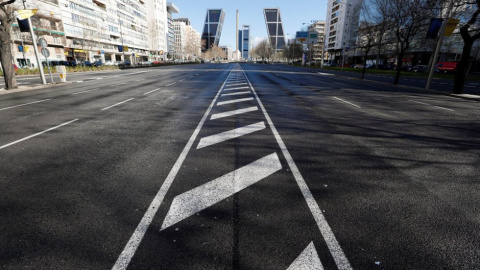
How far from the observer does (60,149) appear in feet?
16.5

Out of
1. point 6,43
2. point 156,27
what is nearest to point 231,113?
point 6,43

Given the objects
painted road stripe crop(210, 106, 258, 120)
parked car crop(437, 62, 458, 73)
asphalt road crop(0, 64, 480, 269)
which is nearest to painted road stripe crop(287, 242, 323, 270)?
asphalt road crop(0, 64, 480, 269)

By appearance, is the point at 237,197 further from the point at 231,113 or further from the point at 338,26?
the point at 338,26

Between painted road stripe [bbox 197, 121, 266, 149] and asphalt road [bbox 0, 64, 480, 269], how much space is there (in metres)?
0.05

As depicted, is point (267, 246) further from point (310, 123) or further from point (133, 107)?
point (133, 107)

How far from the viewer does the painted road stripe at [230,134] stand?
212 inches

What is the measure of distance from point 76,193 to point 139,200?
0.97 m

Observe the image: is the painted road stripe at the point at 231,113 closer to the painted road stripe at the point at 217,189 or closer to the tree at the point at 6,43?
the painted road stripe at the point at 217,189

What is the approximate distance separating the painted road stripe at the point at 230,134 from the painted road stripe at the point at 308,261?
3271mm

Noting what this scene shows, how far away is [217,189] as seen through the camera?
3.46 metres

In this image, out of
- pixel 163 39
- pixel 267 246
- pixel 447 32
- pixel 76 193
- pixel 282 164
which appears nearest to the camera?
pixel 267 246

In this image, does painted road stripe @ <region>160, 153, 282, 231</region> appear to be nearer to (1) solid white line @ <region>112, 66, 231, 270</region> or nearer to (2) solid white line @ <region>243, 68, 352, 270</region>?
(1) solid white line @ <region>112, 66, 231, 270</region>

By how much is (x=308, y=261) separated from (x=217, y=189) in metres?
1.60

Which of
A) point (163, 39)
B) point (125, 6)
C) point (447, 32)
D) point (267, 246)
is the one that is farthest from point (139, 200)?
point (163, 39)
